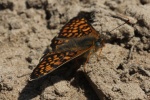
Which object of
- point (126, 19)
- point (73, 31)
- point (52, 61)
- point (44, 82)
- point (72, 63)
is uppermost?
point (126, 19)

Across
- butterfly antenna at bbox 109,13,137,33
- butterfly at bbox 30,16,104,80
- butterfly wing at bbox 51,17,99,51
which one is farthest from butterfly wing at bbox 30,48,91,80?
butterfly antenna at bbox 109,13,137,33

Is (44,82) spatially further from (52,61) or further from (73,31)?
(73,31)

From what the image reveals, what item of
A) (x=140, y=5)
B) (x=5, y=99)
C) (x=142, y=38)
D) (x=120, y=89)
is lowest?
(x=5, y=99)

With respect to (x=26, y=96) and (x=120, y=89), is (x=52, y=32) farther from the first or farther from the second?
(x=120, y=89)

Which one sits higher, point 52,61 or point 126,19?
point 126,19

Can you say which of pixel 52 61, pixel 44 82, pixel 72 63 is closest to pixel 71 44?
pixel 72 63

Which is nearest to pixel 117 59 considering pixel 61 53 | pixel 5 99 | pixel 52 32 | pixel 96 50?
pixel 96 50

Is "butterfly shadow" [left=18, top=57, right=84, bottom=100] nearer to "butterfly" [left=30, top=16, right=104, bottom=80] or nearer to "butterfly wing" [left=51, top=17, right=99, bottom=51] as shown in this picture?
"butterfly" [left=30, top=16, right=104, bottom=80]
